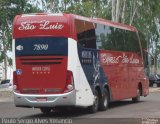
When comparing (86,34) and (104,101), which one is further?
(104,101)

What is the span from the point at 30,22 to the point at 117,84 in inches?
242

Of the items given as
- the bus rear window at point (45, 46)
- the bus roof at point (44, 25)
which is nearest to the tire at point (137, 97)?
the bus roof at point (44, 25)

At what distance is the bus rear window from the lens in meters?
20.0

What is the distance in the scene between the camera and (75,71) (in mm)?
20094

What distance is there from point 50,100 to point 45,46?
1.90 m

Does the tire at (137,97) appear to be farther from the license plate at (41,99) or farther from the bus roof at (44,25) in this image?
the license plate at (41,99)

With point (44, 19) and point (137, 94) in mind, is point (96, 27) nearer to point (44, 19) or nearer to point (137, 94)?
point (44, 19)

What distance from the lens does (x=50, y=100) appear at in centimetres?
1983

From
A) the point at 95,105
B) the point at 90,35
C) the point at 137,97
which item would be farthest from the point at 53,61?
the point at 137,97

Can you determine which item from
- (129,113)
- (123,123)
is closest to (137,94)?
(129,113)

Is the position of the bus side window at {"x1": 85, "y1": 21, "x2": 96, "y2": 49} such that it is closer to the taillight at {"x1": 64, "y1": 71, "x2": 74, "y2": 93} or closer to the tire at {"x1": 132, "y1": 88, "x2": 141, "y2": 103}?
the taillight at {"x1": 64, "y1": 71, "x2": 74, "y2": 93}

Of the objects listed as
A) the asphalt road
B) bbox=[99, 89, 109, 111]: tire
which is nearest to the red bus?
the asphalt road

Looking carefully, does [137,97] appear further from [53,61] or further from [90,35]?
[53,61]

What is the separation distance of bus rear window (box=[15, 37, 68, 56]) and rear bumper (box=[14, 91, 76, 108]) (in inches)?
58.0
